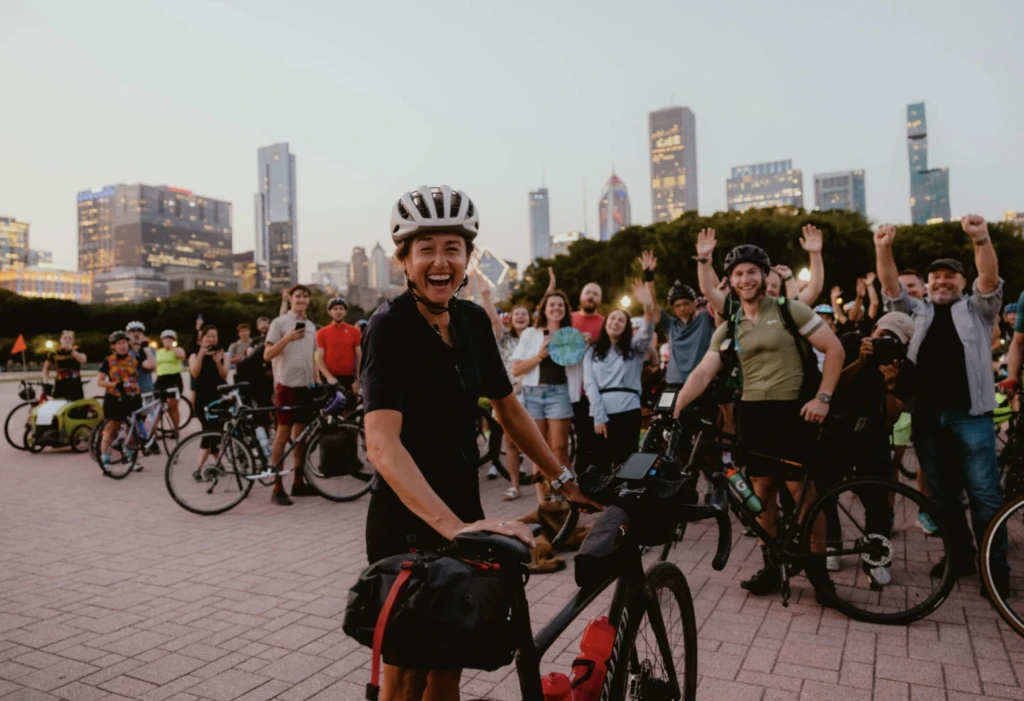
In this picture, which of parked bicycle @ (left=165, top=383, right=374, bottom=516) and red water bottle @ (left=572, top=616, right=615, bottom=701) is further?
parked bicycle @ (left=165, top=383, right=374, bottom=516)

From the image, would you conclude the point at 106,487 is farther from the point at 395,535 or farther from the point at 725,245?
the point at 725,245

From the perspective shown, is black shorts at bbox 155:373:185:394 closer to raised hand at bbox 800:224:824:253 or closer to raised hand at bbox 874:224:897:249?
raised hand at bbox 800:224:824:253

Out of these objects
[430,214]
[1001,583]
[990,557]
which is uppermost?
[430,214]

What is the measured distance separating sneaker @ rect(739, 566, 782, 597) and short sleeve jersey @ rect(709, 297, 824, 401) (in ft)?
3.49

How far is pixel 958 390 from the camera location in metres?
4.43

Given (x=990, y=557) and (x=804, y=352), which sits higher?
(x=804, y=352)

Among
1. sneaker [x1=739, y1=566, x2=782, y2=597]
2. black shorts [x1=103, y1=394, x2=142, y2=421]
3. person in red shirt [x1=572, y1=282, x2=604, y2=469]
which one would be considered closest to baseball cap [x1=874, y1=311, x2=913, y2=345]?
sneaker [x1=739, y1=566, x2=782, y2=597]

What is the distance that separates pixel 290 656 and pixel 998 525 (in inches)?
147

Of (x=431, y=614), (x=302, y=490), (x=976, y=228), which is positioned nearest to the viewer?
(x=431, y=614)

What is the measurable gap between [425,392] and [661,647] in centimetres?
123

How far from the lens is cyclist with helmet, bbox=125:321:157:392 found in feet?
34.5

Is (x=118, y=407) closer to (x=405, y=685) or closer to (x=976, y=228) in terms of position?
(x=405, y=685)

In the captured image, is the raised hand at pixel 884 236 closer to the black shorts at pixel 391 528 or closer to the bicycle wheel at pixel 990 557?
the bicycle wheel at pixel 990 557

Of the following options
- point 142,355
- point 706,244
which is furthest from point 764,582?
point 142,355
